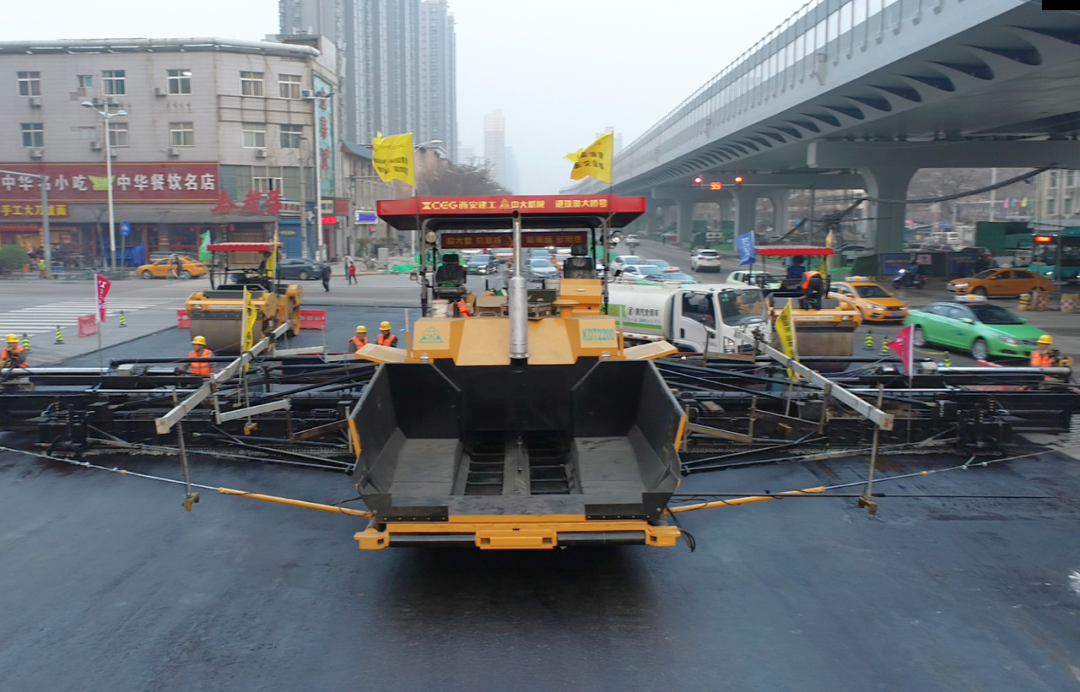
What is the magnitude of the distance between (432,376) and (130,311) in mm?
25073

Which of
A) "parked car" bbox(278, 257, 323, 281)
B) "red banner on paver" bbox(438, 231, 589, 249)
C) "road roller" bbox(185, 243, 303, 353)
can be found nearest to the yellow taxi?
"road roller" bbox(185, 243, 303, 353)

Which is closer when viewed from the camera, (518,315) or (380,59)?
(518,315)

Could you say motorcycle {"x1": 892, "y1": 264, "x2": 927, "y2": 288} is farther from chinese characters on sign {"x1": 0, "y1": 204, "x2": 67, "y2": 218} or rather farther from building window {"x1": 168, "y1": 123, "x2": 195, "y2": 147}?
chinese characters on sign {"x1": 0, "y1": 204, "x2": 67, "y2": 218}

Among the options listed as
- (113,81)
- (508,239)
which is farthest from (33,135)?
(508,239)

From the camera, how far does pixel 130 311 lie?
29.8 meters

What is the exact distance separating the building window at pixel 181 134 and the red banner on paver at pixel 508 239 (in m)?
48.0

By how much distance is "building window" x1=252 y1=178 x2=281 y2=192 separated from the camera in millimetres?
54616

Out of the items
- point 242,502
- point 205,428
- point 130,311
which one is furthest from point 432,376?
point 130,311

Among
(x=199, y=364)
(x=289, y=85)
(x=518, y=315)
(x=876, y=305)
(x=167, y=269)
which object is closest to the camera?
(x=518, y=315)

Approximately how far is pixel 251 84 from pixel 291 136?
3.89 m

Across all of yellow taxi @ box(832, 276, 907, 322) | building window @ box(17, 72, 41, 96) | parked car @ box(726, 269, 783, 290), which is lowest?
yellow taxi @ box(832, 276, 907, 322)

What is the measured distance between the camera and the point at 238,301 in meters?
20.6

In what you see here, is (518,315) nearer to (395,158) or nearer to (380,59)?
(395,158)

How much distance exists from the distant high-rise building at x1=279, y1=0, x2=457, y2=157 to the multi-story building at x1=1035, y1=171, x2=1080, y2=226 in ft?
230
